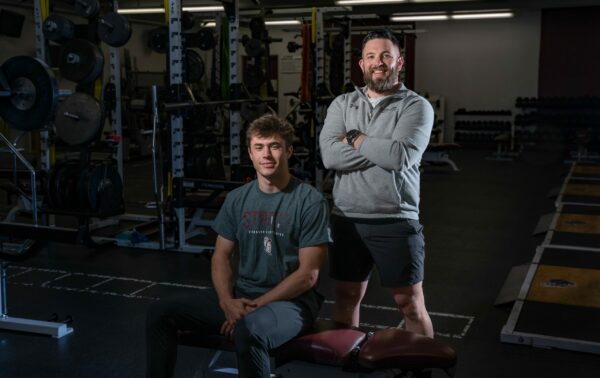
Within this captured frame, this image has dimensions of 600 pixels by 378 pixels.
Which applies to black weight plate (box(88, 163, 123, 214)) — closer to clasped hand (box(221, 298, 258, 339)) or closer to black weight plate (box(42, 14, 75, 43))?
black weight plate (box(42, 14, 75, 43))

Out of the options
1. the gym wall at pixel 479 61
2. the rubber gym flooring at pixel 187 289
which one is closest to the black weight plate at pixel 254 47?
the rubber gym flooring at pixel 187 289

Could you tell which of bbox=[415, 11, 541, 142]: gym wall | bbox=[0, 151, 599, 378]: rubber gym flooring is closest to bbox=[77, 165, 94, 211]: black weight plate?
bbox=[0, 151, 599, 378]: rubber gym flooring

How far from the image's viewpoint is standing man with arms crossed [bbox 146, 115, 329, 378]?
5.82 ft

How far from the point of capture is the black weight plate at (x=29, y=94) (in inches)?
115

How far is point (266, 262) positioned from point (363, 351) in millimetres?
367

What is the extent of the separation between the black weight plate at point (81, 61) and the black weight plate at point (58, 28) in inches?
7.2

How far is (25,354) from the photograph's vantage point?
8.36ft

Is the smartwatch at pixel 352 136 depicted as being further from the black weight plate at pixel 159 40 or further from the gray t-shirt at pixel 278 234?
the black weight plate at pixel 159 40

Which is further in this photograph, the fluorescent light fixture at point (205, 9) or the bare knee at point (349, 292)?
the fluorescent light fixture at point (205, 9)

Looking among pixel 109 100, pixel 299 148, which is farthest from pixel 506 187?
pixel 109 100

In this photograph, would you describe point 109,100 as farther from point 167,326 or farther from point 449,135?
point 449,135

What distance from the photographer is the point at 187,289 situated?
3426mm

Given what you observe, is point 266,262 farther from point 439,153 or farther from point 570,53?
point 570,53

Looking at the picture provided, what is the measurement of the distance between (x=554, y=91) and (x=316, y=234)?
990cm
